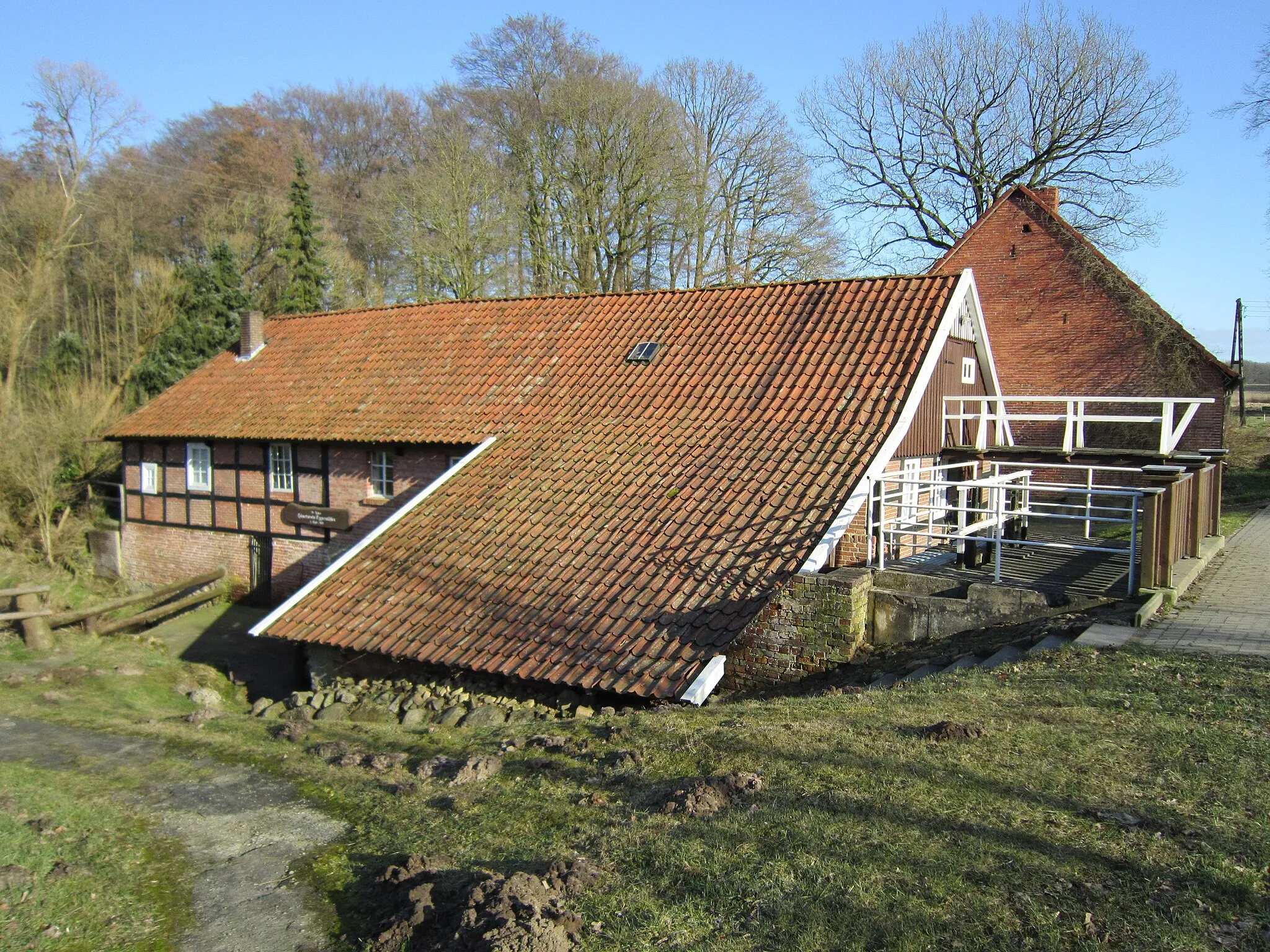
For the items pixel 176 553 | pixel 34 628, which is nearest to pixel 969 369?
pixel 34 628

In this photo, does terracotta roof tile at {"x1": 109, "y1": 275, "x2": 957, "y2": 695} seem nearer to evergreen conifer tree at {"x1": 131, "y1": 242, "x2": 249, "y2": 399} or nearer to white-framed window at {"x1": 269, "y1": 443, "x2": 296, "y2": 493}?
white-framed window at {"x1": 269, "y1": 443, "x2": 296, "y2": 493}

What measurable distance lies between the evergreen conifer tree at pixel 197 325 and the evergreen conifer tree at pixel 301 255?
1652mm

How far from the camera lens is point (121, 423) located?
20.1 metres

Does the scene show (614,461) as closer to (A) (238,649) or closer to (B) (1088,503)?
(B) (1088,503)

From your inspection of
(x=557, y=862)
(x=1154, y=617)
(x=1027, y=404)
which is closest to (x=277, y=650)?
(x=557, y=862)

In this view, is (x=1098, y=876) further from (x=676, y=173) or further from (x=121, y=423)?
(x=676, y=173)

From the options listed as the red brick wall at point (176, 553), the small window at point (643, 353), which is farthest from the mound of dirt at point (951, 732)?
the red brick wall at point (176, 553)

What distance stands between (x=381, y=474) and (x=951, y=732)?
12.5 metres

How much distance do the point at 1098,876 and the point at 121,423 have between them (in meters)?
21.4

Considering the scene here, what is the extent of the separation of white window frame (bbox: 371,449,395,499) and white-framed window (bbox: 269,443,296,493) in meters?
2.16

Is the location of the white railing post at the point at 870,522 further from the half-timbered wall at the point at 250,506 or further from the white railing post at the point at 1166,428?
the half-timbered wall at the point at 250,506

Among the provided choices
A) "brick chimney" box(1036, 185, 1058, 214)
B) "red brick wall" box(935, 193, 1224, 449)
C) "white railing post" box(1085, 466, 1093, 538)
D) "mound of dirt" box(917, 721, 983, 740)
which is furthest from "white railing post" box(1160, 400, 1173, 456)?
"brick chimney" box(1036, 185, 1058, 214)

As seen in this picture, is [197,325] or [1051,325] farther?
[197,325]

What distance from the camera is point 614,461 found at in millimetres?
12297
